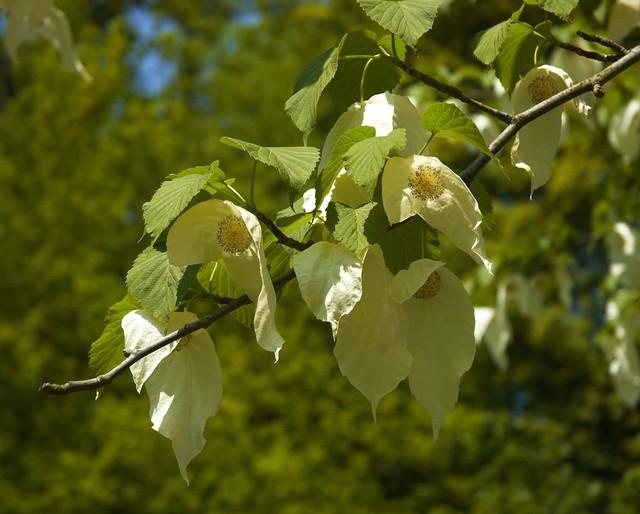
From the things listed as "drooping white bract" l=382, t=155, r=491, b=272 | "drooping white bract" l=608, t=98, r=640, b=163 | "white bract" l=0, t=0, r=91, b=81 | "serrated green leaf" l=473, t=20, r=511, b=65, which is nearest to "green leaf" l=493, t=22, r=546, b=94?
"serrated green leaf" l=473, t=20, r=511, b=65

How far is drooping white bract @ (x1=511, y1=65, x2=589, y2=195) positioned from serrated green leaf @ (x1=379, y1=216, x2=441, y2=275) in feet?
0.48

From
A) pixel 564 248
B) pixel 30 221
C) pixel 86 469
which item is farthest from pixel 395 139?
pixel 30 221

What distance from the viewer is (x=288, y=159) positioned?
62 cm

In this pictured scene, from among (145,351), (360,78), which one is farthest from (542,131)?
(145,351)

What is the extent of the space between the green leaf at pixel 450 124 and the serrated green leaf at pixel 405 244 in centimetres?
7

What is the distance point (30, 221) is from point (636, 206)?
287 cm

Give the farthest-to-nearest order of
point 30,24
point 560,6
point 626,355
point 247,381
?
1. point 247,381
2. point 626,355
3. point 30,24
4. point 560,6

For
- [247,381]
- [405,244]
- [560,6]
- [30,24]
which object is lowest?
[247,381]

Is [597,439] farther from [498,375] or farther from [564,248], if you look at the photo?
[564,248]

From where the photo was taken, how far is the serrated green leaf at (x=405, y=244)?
0.63 m

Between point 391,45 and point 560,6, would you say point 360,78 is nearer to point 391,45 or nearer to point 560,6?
point 391,45

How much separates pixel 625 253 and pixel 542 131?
1229mm

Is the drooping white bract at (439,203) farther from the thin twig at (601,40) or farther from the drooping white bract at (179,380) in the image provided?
the thin twig at (601,40)

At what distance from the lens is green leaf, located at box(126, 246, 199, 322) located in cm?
60
